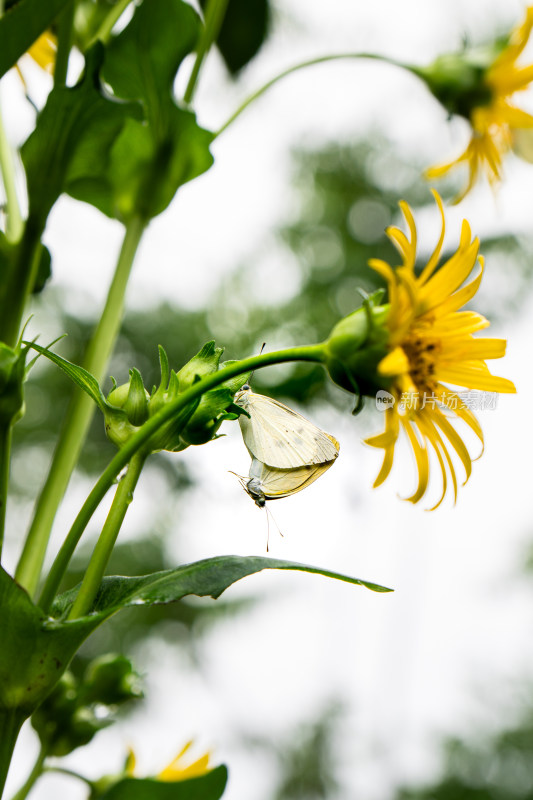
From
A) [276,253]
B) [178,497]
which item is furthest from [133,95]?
[276,253]

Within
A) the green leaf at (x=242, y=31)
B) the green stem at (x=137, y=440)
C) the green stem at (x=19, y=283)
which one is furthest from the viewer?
the green leaf at (x=242, y=31)

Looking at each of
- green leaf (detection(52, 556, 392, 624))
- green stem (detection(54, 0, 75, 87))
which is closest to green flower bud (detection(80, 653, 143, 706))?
green leaf (detection(52, 556, 392, 624))

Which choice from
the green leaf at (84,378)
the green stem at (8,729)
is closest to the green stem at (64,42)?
the green leaf at (84,378)

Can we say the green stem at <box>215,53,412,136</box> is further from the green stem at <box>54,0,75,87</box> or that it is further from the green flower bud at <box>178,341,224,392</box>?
the green flower bud at <box>178,341,224,392</box>

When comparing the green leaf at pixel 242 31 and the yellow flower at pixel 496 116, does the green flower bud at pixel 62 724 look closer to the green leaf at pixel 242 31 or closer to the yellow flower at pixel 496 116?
the yellow flower at pixel 496 116

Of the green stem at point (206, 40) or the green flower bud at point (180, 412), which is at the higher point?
the green stem at point (206, 40)

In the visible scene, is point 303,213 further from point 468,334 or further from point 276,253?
point 468,334

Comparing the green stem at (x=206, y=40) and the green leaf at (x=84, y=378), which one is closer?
the green leaf at (x=84, y=378)
